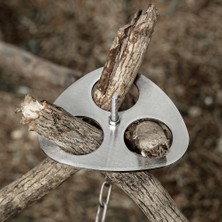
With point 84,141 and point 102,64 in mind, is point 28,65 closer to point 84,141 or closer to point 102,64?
point 102,64

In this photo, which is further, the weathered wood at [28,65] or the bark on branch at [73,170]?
the weathered wood at [28,65]

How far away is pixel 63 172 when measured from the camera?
0.93 m

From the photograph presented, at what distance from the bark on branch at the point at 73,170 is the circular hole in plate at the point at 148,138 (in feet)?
0.18

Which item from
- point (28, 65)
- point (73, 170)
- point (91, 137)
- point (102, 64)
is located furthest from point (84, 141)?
point (102, 64)

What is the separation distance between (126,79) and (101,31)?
1.22m

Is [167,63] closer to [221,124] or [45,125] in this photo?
[221,124]

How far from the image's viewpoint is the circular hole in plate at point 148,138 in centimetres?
81

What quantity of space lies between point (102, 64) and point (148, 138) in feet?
3.83

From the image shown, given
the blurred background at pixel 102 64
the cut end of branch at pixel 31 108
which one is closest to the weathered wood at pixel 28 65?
the blurred background at pixel 102 64

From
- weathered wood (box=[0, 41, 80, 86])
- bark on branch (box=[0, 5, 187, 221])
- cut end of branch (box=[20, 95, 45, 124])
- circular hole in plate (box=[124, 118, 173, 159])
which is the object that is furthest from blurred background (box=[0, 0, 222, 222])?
cut end of branch (box=[20, 95, 45, 124])

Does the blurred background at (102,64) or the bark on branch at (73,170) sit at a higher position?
the blurred background at (102,64)

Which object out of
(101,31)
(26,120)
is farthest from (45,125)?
(101,31)

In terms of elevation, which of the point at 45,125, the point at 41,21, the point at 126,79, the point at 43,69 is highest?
the point at 41,21

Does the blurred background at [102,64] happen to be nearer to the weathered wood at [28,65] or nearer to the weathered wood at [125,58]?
the weathered wood at [28,65]
